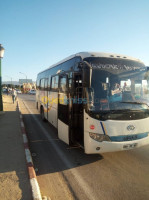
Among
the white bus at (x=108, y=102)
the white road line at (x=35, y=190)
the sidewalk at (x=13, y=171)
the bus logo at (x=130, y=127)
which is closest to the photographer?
the white road line at (x=35, y=190)

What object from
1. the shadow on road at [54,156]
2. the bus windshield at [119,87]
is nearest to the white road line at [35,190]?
the shadow on road at [54,156]

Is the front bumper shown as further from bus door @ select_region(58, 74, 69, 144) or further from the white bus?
bus door @ select_region(58, 74, 69, 144)

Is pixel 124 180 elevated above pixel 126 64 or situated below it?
below

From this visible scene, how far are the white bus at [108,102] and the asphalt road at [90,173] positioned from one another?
58cm

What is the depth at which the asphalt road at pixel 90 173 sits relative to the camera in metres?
3.18

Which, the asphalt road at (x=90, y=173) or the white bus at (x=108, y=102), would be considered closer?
the asphalt road at (x=90, y=173)

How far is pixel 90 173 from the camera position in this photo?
3955 mm

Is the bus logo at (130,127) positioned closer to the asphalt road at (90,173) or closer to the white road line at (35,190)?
the asphalt road at (90,173)

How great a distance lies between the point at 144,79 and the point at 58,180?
384 centimetres

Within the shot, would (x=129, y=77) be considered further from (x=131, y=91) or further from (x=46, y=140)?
(x=46, y=140)

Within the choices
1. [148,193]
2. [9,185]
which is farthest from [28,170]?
[148,193]

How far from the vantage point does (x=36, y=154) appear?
16.7ft

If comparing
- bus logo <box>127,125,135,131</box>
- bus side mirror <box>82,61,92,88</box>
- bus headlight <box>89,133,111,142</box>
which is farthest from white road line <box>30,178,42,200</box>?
bus logo <box>127,125,135,131</box>

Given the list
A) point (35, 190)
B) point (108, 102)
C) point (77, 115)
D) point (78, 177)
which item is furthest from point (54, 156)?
point (108, 102)
